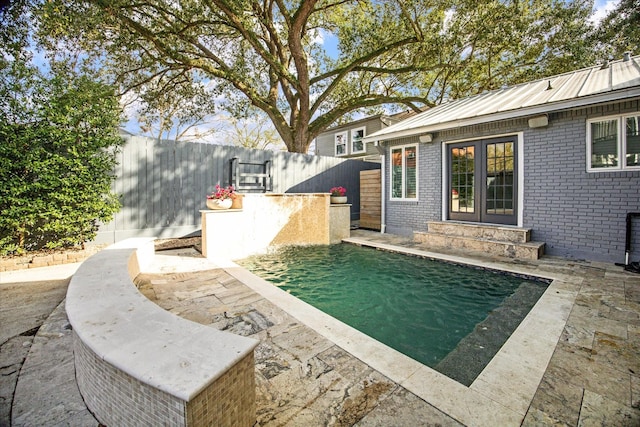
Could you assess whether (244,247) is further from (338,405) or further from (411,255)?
(338,405)

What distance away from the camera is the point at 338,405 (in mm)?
1505

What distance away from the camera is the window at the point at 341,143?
51.3 ft

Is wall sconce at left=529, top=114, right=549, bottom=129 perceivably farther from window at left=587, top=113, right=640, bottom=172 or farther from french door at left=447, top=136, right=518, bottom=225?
window at left=587, top=113, right=640, bottom=172

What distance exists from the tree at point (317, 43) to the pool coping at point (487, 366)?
8347 millimetres

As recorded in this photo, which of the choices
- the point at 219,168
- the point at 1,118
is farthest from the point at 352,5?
the point at 1,118

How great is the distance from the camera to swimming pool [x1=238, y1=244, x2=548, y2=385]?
2.29m

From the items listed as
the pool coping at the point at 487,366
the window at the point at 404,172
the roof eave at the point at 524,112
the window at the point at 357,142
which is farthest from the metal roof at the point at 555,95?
the window at the point at 357,142

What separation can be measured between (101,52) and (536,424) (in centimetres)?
1239

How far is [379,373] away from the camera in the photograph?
178cm

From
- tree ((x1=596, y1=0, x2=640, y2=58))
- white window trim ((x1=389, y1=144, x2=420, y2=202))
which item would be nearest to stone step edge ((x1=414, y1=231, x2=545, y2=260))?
white window trim ((x1=389, y1=144, x2=420, y2=202))

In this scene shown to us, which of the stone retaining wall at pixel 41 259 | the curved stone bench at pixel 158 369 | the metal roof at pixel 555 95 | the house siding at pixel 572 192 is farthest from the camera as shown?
the house siding at pixel 572 192

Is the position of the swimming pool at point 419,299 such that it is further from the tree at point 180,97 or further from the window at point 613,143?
the tree at point 180,97

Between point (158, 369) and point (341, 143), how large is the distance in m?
15.6

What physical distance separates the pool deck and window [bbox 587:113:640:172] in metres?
2.53
